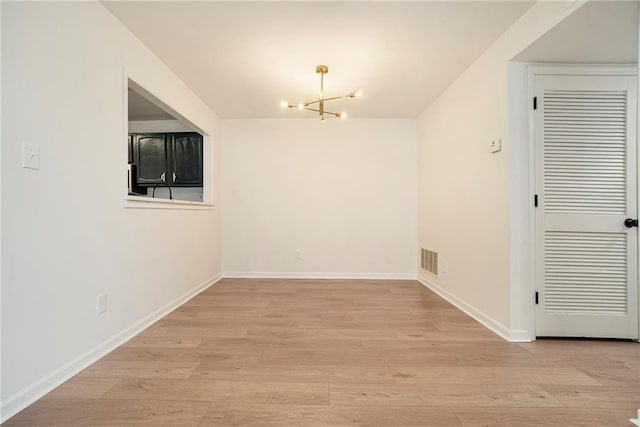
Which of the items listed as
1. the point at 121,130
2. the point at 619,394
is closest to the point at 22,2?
the point at 121,130

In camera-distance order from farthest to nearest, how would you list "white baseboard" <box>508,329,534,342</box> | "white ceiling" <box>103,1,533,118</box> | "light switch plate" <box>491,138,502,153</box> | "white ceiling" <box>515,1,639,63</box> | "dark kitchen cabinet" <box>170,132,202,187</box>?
"dark kitchen cabinet" <box>170,132,202,187</box>, "light switch plate" <box>491,138,502,153</box>, "white baseboard" <box>508,329,534,342</box>, "white ceiling" <box>103,1,533,118</box>, "white ceiling" <box>515,1,639,63</box>

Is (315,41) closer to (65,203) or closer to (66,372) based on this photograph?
(65,203)

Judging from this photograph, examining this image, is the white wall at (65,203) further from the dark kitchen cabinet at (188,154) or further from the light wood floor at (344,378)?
the dark kitchen cabinet at (188,154)

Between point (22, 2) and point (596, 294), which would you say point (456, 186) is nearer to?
point (596, 294)

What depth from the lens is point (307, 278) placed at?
4547 millimetres

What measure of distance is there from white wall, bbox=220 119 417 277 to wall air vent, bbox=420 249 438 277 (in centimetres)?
39

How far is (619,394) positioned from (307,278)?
3.46 meters

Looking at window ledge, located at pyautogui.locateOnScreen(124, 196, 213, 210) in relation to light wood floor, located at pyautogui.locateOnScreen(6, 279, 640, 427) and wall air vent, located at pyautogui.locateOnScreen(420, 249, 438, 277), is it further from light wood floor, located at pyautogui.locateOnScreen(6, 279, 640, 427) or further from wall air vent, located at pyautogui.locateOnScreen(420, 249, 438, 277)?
wall air vent, located at pyautogui.locateOnScreen(420, 249, 438, 277)

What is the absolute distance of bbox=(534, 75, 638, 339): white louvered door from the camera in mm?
2287

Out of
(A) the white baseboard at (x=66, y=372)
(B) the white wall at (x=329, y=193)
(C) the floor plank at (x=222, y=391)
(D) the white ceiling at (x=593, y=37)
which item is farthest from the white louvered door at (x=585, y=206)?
(A) the white baseboard at (x=66, y=372)

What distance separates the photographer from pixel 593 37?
6.52 feet

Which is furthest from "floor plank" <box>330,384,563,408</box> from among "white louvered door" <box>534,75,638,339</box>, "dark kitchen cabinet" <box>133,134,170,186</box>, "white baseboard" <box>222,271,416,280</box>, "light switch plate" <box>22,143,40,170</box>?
"dark kitchen cabinet" <box>133,134,170,186</box>

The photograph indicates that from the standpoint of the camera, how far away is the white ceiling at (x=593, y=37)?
5.70 ft

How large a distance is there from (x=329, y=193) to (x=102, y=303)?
318 cm
